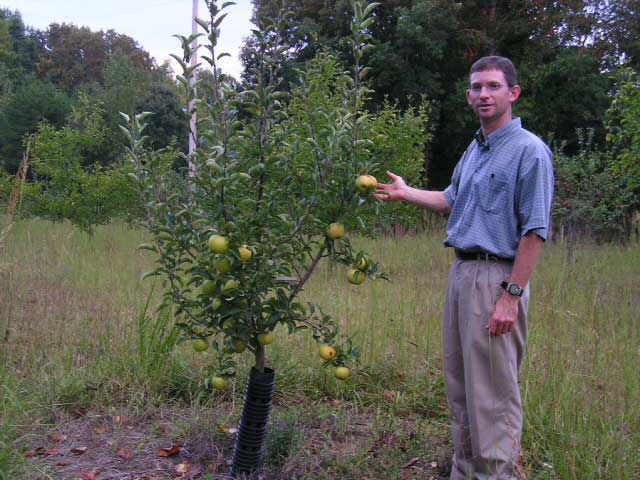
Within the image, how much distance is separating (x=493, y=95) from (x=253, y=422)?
6.02ft

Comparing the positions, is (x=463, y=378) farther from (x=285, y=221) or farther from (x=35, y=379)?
(x=35, y=379)

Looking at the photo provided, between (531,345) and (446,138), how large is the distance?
57.2 feet

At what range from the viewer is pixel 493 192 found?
2.69 meters

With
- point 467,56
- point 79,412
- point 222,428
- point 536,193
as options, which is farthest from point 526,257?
point 467,56

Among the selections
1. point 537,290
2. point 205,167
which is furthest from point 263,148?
point 537,290

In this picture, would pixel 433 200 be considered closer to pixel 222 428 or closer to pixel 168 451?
pixel 222 428

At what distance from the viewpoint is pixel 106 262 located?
7.45 meters

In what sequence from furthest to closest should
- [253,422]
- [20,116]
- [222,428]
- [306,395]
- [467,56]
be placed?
[20,116], [467,56], [306,395], [222,428], [253,422]

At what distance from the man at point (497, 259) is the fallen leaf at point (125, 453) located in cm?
171

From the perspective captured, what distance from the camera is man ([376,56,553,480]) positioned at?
8.49 feet

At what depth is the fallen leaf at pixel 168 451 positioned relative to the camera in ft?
10.7

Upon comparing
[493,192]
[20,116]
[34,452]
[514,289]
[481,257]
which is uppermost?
[20,116]

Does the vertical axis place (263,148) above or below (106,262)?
above

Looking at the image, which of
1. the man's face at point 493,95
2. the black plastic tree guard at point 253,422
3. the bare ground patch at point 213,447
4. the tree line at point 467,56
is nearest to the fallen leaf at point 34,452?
the bare ground patch at point 213,447
